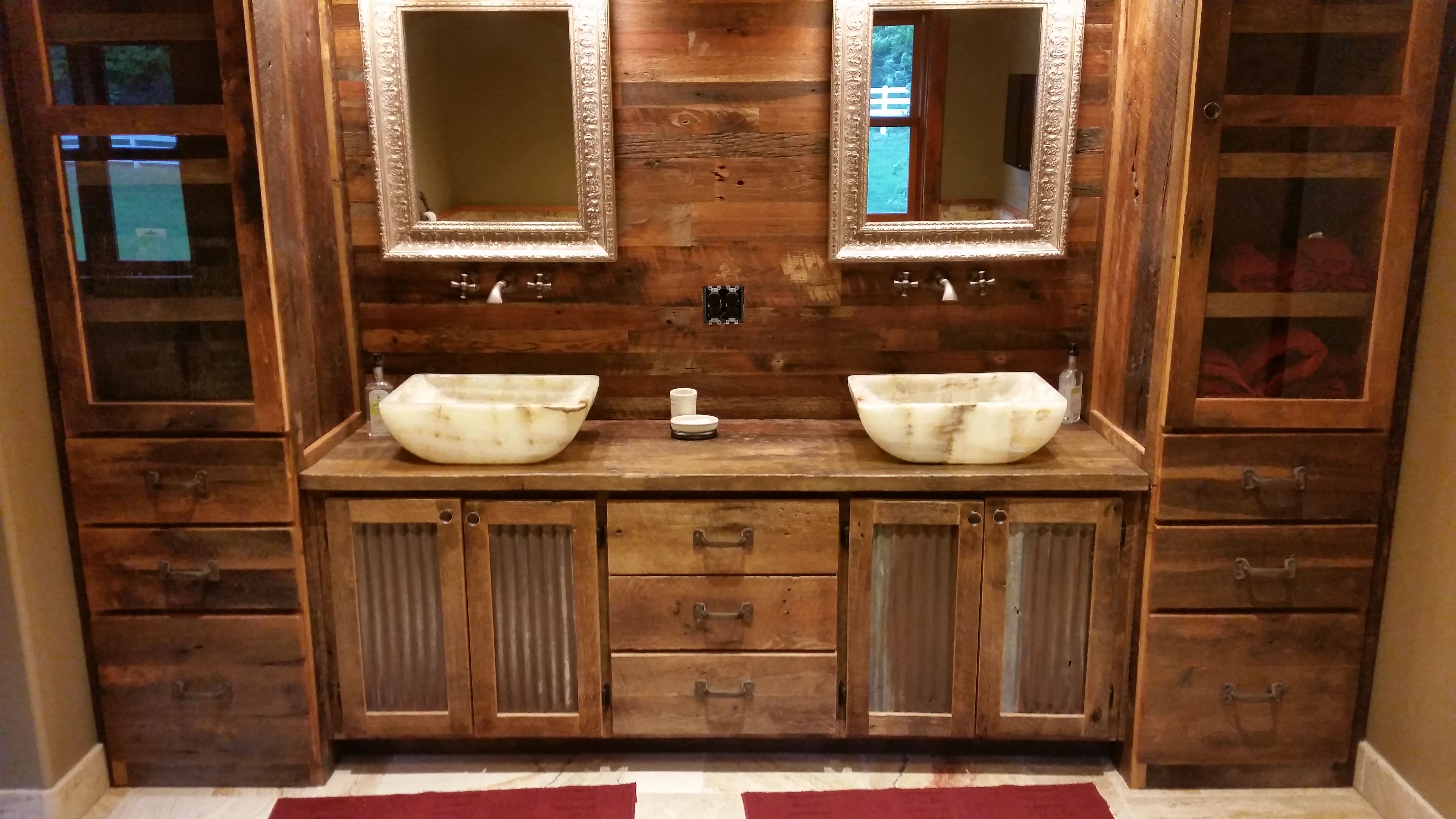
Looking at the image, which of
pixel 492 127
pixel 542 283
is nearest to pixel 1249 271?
pixel 542 283

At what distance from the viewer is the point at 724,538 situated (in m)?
2.22

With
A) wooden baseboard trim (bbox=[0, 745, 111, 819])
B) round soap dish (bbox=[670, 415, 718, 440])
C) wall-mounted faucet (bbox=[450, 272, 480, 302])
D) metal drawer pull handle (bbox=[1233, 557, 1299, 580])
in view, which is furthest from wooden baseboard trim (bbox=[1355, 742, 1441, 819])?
wooden baseboard trim (bbox=[0, 745, 111, 819])

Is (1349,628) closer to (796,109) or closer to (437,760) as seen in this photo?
(796,109)

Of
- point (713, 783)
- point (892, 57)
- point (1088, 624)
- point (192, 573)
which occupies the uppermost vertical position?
point (892, 57)

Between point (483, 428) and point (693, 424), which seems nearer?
point (483, 428)

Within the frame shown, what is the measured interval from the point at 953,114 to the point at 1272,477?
1.09 m

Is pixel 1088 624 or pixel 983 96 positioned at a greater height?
pixel 983 96

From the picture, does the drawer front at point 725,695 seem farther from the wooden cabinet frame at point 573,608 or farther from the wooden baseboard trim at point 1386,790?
the wooden baseboard trim at point 1386,790

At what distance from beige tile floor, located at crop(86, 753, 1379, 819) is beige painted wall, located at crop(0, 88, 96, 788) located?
0.23 metres

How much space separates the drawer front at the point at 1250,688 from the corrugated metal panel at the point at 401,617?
1.58m

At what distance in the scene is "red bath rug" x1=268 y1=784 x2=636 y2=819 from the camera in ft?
7.21

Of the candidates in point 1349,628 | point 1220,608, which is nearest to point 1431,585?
point 1349,628

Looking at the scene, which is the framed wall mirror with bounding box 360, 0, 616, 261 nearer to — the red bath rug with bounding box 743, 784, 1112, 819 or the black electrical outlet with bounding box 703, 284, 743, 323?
the black electrical outlet with bounding box 703, 284, 743, 323

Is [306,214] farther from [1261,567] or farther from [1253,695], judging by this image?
[1253,695]
